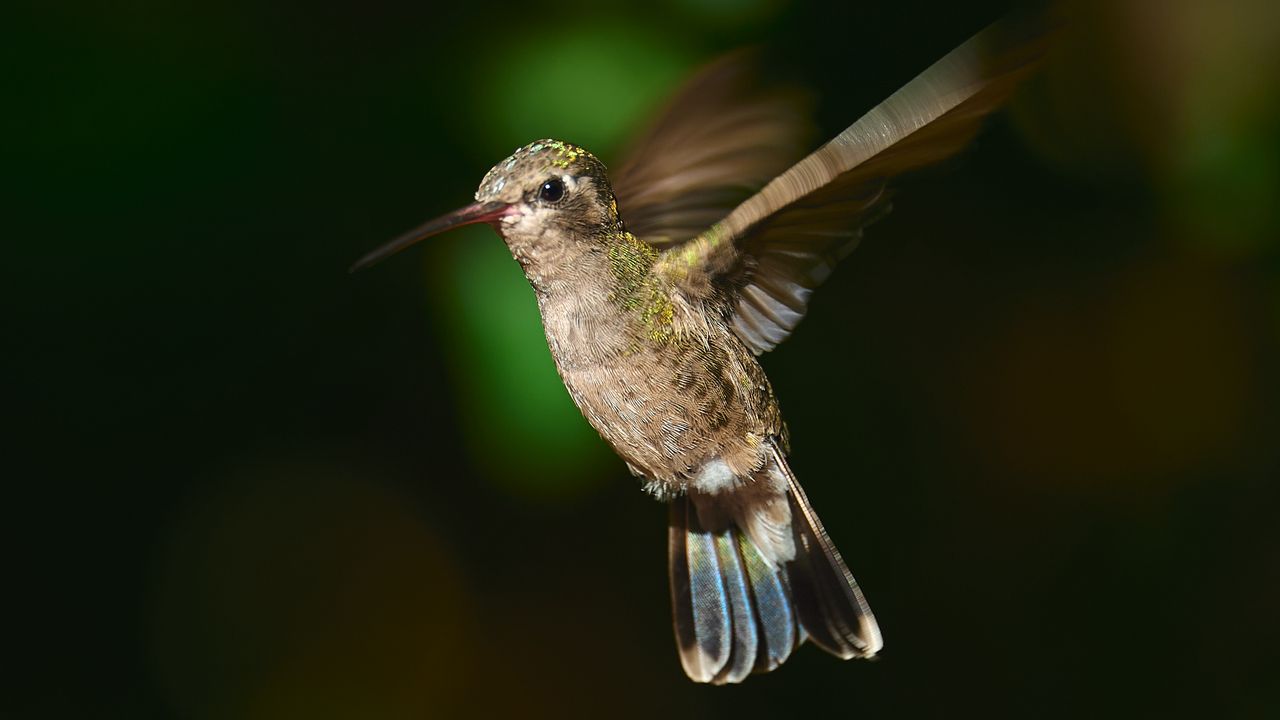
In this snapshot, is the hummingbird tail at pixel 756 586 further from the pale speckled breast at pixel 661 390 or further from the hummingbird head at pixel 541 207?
the hummingbird head at pixel 541 207

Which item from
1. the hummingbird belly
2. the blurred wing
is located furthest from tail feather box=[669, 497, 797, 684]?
the blurred wing

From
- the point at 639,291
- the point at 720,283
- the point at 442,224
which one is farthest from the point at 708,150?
the point at 442,224

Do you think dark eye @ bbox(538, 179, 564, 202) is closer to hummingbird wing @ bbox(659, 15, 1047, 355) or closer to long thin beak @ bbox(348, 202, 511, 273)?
long thin beak @ bbox(348, 202, 511, 273)

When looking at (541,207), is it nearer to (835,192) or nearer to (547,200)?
(547,200)

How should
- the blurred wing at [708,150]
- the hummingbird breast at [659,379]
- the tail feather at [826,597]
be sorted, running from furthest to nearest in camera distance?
1. the blurred wing at [708,150]
2. the tail feather at [826,597]
3. the hummingbird breast at [659,379]

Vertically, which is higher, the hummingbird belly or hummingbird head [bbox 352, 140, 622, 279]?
hummingbird head [bbox 352, 140, 622, 279]

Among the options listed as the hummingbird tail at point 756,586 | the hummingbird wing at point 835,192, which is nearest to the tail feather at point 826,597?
the hummingbird tail at point 756,586

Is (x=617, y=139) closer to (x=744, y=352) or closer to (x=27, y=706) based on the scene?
(x=744, y=352)
